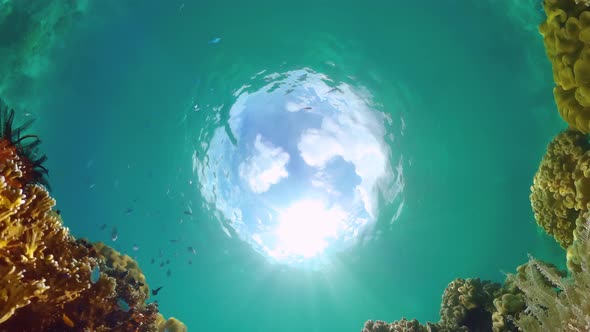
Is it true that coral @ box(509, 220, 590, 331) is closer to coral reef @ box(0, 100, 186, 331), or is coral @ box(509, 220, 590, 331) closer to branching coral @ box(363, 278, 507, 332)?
coral reef @ box(0, 100, 186, 331)

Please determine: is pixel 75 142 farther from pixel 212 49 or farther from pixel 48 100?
pixel 212 49

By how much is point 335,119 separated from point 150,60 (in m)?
8.83

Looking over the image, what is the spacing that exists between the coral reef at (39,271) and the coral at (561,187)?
709 centimetres

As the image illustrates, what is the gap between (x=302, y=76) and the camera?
1641 centimetres

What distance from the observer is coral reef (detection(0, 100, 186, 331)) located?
3.31 meters

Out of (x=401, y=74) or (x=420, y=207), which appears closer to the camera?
(x=401, y=74)

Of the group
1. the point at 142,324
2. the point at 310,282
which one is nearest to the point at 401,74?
the point at 142,324

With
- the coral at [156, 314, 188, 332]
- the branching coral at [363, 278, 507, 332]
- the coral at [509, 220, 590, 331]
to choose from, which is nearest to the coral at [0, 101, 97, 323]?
the coral at [509, 220, 590, 331]

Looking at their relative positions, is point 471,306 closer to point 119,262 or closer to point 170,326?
point 170,326

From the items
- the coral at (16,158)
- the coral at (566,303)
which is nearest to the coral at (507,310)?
the coral at (566,303)

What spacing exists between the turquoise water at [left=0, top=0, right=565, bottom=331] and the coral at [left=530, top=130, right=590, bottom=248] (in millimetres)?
8246

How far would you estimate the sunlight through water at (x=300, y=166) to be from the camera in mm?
17484

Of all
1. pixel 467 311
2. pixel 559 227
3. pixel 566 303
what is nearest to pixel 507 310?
pixel 467 311

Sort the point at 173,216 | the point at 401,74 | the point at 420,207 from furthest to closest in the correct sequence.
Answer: the point at 173,216 → the point at 420,207 → the point at 401,74
